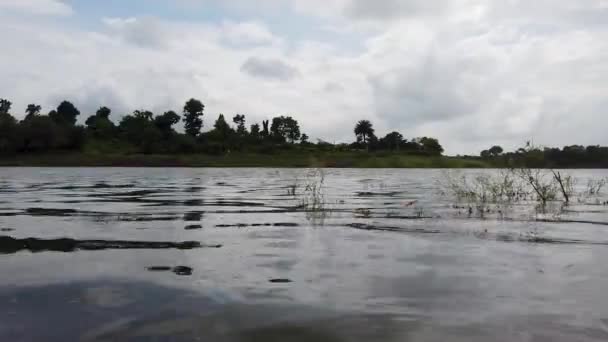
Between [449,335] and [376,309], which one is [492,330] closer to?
[449,335]

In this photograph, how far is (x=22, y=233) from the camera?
37.3 ft

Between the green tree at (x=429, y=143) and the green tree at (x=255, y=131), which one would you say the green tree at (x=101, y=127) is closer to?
the green tree at (x=255, y=131)

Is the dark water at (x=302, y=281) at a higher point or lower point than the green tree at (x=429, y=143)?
lower

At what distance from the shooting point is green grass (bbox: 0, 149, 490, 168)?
4601 inches

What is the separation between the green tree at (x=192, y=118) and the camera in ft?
567

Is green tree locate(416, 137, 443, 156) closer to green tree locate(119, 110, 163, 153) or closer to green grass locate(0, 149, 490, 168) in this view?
green grass locate(0, 149, 490, 168)

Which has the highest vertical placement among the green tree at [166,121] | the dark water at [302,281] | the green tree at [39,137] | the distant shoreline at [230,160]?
the green tree at [166,121]

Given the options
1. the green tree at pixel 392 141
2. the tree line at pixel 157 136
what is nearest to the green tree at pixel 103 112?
the tree line at pixel 157 136

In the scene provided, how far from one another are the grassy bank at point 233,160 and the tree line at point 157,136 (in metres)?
6.83

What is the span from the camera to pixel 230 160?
123875 millimetres

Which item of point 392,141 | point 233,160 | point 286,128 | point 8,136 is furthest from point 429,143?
point 8,136

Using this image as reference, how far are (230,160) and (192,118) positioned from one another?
55079mm

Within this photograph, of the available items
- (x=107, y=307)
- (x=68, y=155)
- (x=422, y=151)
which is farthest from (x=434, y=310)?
(x=422, y=151)

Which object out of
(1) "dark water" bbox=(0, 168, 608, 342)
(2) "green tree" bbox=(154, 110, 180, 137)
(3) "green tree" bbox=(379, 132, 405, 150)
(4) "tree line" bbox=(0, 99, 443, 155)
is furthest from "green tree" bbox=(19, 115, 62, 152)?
(1) "dark water" bbox=(0, 168, 608, 342)
